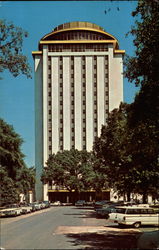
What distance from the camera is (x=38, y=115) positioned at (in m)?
106

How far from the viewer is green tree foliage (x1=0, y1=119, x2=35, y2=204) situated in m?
50.9

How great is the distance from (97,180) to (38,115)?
34.2m

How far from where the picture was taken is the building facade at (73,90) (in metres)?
96.5

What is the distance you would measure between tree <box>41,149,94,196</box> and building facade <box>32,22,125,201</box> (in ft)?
32.2

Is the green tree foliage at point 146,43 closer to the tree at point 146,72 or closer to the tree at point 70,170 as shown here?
the tree at point 146,72

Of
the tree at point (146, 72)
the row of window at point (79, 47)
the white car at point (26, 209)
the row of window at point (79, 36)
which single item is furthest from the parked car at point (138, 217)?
the row of window at point (79, 36)

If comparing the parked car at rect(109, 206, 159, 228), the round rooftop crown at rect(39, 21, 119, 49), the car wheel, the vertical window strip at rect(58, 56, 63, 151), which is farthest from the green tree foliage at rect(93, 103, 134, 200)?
the round rooftop crown at rect(39, 21, 119, 49)

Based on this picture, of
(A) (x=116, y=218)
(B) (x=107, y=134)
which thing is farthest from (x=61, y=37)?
(A) (x=116, y=218)

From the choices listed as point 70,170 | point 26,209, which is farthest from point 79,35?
point 26,209

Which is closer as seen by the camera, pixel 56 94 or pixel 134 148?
pixel 134 148

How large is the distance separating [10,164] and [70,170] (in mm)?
39673

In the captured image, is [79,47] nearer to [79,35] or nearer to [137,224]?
[79,35]

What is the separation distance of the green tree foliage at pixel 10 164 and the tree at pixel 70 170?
33506 millimetres

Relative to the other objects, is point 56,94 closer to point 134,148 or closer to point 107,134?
point 107,134
